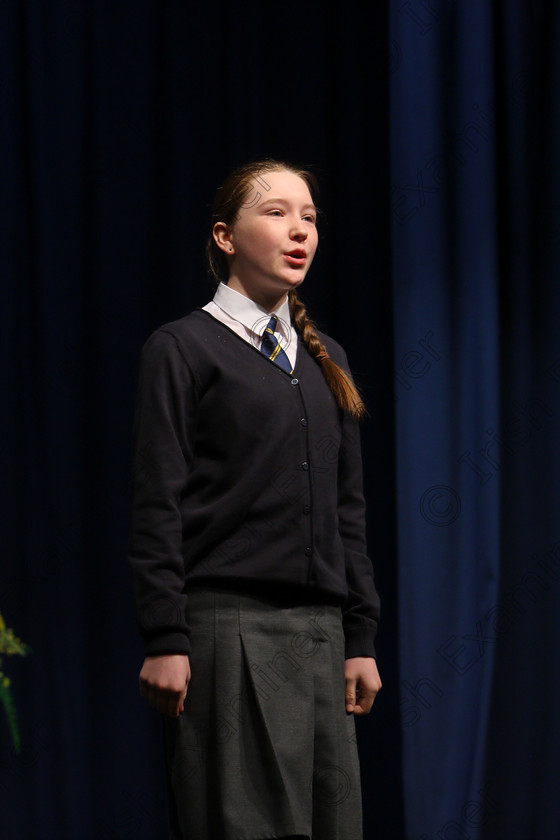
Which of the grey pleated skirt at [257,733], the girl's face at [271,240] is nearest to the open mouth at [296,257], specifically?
the girl's face at [271,240]

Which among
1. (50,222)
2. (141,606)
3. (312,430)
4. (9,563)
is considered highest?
(50,222)

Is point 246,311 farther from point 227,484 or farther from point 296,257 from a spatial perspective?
point 227,484

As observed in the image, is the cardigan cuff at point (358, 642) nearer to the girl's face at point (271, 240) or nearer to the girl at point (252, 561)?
the girl at point (252, 561)

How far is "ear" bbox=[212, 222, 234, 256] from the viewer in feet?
5.52

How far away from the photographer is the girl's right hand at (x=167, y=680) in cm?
140

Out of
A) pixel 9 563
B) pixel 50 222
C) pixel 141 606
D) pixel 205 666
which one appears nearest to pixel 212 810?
pixel 205 666

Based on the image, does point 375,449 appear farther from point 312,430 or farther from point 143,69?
point 143,69

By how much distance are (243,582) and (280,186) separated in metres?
0.61

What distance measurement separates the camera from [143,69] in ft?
8.07

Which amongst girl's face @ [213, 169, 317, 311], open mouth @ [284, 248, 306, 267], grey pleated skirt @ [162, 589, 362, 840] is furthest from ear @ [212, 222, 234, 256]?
grey pleated skirt @ [162, 589, 362, 840]

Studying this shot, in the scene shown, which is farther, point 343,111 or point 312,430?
point 343,111

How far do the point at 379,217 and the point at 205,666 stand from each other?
133 cm

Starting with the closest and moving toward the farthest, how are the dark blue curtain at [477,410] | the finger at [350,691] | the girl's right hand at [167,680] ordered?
the girl's right hand at [167,680]
the finger at [350,691]
the dark blue curtain at [477,410]

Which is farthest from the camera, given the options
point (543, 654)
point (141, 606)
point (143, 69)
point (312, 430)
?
point (143, 69)
